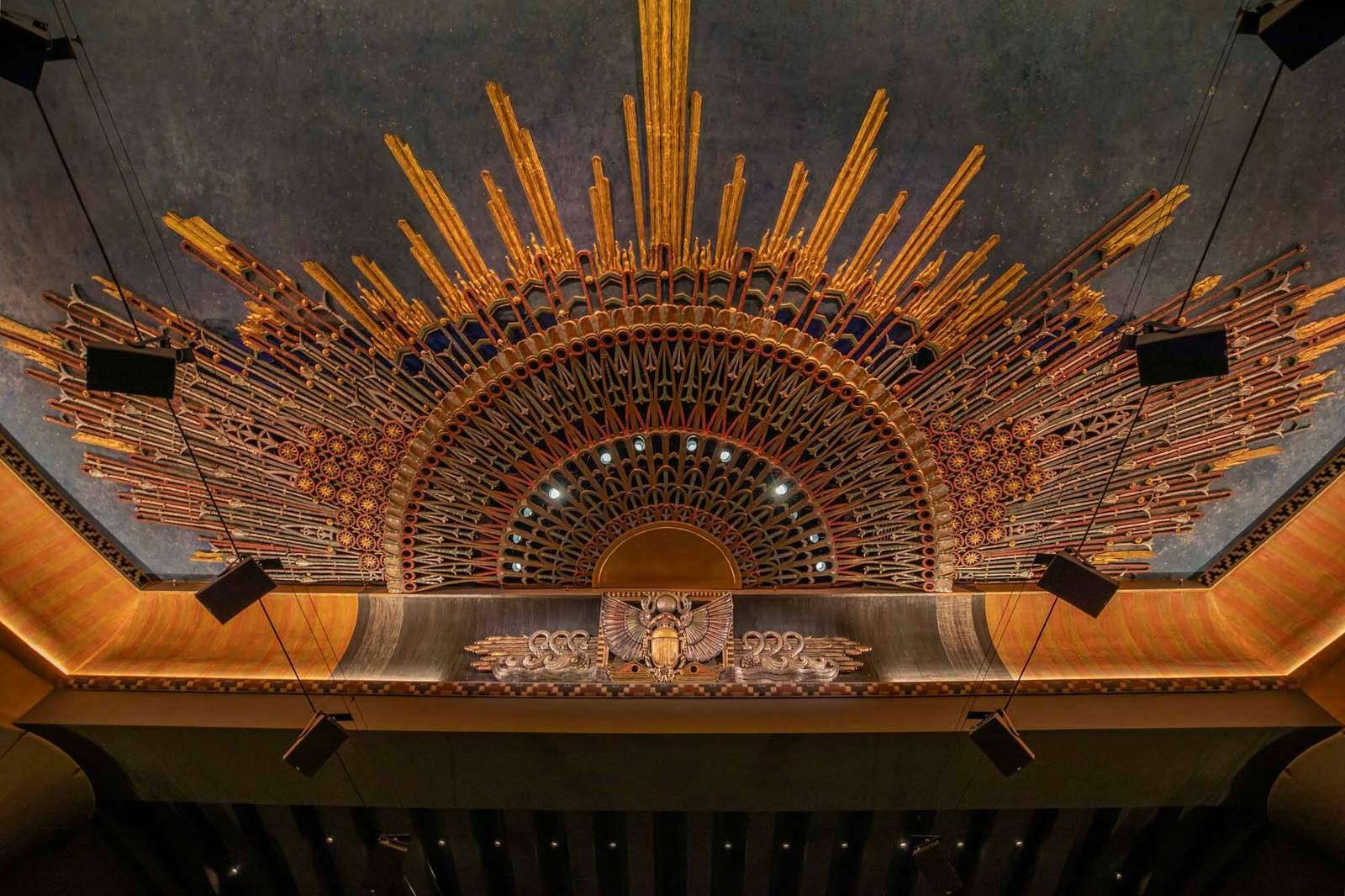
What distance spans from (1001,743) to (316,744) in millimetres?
3489

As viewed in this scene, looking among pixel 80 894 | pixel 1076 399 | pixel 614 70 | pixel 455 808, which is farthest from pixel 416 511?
pixel 1076 399

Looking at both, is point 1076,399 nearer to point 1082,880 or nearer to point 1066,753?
point 1066,753

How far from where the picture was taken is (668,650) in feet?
14.7

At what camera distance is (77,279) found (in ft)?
12.5

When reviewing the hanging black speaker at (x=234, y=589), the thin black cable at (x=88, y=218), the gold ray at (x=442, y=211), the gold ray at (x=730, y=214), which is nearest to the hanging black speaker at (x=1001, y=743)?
the gold ray at (x=730, y=214)

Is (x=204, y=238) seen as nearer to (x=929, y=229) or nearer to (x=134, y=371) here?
(x=134, y=371)

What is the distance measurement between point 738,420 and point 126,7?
10.6 feet

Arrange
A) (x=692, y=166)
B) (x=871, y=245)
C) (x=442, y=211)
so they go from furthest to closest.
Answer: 1. (x=871, y=245)
2. (x=442, y=211)
3. (x=692, y=166)

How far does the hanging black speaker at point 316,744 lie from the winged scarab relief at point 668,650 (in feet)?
2.65

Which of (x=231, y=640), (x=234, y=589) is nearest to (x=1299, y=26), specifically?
(x=234, y=589)

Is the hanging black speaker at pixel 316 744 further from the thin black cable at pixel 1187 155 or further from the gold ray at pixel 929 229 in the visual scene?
the thin black cable at pixel 1187 155

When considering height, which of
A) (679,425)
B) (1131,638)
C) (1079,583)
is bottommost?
(1131,638)

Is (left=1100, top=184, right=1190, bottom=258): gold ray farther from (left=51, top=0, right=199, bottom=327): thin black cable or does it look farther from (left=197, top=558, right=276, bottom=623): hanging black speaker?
(left=197, top=558, right=276, bottom=623): hanging black speaker

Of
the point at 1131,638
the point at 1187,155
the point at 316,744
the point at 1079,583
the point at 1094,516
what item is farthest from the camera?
the point at 1131,638
